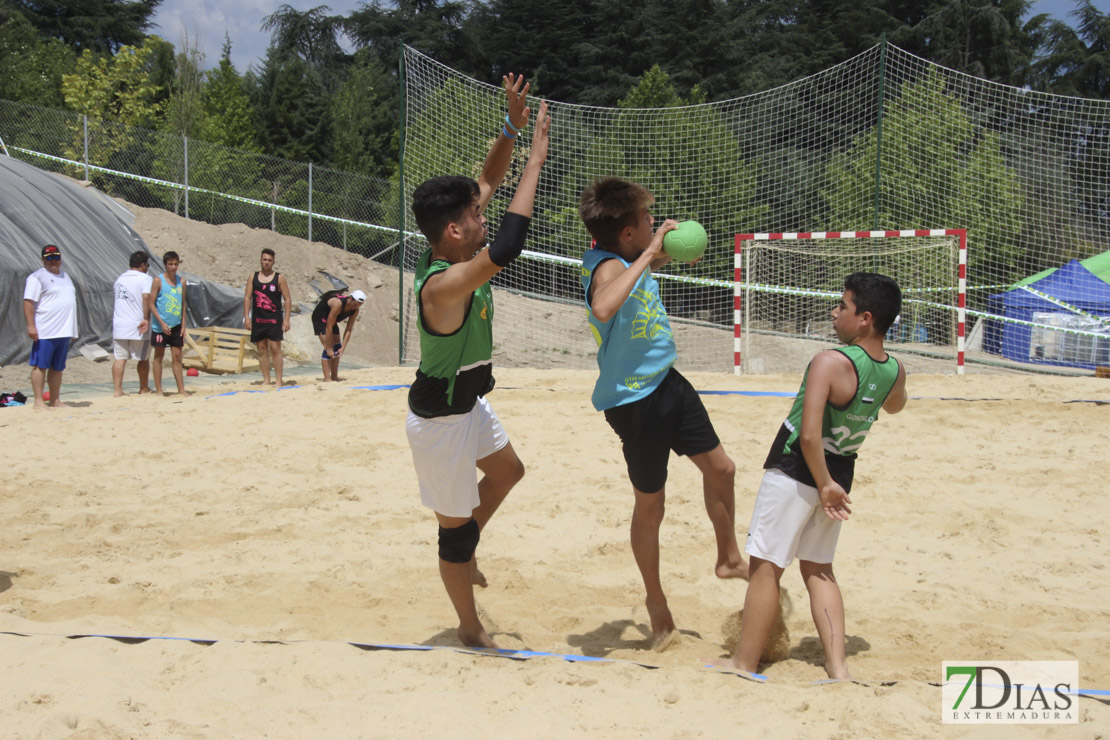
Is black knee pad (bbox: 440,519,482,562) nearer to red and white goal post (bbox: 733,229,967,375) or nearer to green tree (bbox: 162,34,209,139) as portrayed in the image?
red and white goal post (bbox: 733,229,967,375)

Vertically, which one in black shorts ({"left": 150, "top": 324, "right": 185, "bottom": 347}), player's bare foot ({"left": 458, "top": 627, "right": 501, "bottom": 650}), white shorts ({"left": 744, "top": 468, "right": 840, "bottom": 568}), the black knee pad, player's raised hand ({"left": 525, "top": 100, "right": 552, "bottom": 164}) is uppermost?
player's raised hand ({"left": 525, "top": 100, "right": 552, "bottom": 164})

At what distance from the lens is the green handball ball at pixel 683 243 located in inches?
120

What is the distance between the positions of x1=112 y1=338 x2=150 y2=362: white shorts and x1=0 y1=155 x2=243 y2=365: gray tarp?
2.85m

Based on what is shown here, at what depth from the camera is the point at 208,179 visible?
17.1m

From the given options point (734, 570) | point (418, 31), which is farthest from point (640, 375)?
point (418, 31)

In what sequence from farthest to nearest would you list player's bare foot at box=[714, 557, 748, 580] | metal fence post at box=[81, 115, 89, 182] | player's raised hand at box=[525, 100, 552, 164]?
metal fence post at box=[81, 115, 89, 182] < player's bare foot at box=[714, 557, 748, 580] < player's raised hand at box=[525, 100, 552, 164]

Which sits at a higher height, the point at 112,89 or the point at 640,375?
the point at 112,89

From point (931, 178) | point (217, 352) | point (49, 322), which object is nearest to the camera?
point (49, 322)

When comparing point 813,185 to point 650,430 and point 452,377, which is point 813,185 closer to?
point 650,430

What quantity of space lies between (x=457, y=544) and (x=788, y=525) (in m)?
1.11

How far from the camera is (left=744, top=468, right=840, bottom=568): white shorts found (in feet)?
9.31

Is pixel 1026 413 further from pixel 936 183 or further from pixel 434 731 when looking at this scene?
pixel 936 183

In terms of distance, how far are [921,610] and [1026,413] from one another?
431 centimetres

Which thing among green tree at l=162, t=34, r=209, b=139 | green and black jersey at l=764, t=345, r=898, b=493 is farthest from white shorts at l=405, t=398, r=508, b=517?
green tree at l=162, t=34, r=209, b=139
